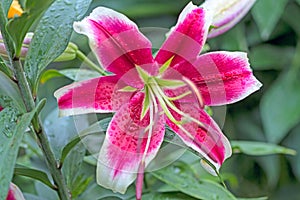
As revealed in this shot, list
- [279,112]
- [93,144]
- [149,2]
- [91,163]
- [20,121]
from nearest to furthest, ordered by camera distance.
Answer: [20,121]
[93,144]
[91,163]
[279,112]
[149,2]

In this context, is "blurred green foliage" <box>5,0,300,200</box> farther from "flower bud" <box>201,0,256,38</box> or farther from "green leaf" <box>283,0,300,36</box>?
"flower bud" <box>201,0,256,38</box>

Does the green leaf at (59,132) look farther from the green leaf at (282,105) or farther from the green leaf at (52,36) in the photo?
the green leaf at (282,105)

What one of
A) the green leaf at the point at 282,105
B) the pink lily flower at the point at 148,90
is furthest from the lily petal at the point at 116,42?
the green leaf at the point at 282,105

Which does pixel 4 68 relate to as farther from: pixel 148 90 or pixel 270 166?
pixel 270 166

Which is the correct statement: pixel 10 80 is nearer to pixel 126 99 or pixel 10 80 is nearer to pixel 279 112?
pixel 126 99

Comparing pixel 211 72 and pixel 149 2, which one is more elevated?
pixel 211 72

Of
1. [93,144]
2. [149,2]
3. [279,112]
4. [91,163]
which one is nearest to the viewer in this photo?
[93,144]

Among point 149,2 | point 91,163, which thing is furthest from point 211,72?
point 149,2

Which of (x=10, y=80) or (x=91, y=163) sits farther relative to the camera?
(x=91, y=163)
